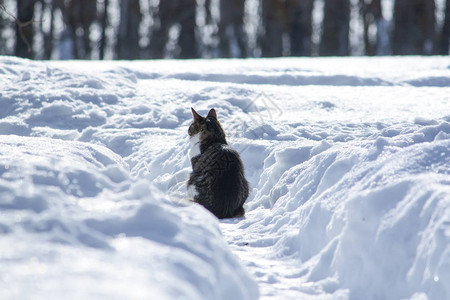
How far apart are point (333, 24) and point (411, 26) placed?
3.34 meters

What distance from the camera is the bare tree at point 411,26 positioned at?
18.9 meters

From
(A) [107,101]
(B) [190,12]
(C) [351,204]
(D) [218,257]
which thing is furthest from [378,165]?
(B) [190,12]

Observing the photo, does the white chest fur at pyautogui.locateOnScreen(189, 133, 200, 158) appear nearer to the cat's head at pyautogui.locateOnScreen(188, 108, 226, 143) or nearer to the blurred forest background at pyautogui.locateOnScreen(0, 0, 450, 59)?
the cat's head at pyautogui.locateOnScreen(188, 108, 226, 143)

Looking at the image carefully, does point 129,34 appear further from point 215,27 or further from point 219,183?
point 219,183

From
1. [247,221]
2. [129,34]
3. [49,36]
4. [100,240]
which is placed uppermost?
[49,36]

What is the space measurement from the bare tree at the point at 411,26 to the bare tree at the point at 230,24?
7575mm

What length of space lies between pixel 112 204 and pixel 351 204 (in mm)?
1539

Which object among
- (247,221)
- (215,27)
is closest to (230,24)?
(215,27)

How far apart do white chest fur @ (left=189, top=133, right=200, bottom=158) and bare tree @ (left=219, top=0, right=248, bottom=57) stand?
1819cm

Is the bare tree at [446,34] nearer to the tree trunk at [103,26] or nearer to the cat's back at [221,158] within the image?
the tree trunk at [103,26]

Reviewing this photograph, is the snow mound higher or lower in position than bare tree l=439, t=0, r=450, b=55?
lower

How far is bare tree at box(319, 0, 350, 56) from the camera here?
65.1ft

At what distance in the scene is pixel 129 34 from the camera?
1925cm

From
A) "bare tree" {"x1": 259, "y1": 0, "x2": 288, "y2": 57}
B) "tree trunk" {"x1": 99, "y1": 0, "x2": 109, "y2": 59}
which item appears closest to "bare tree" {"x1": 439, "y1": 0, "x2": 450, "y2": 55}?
"bare tree" {"x1": 259, "y1": 0, "x2": 288, "y2": 57}
